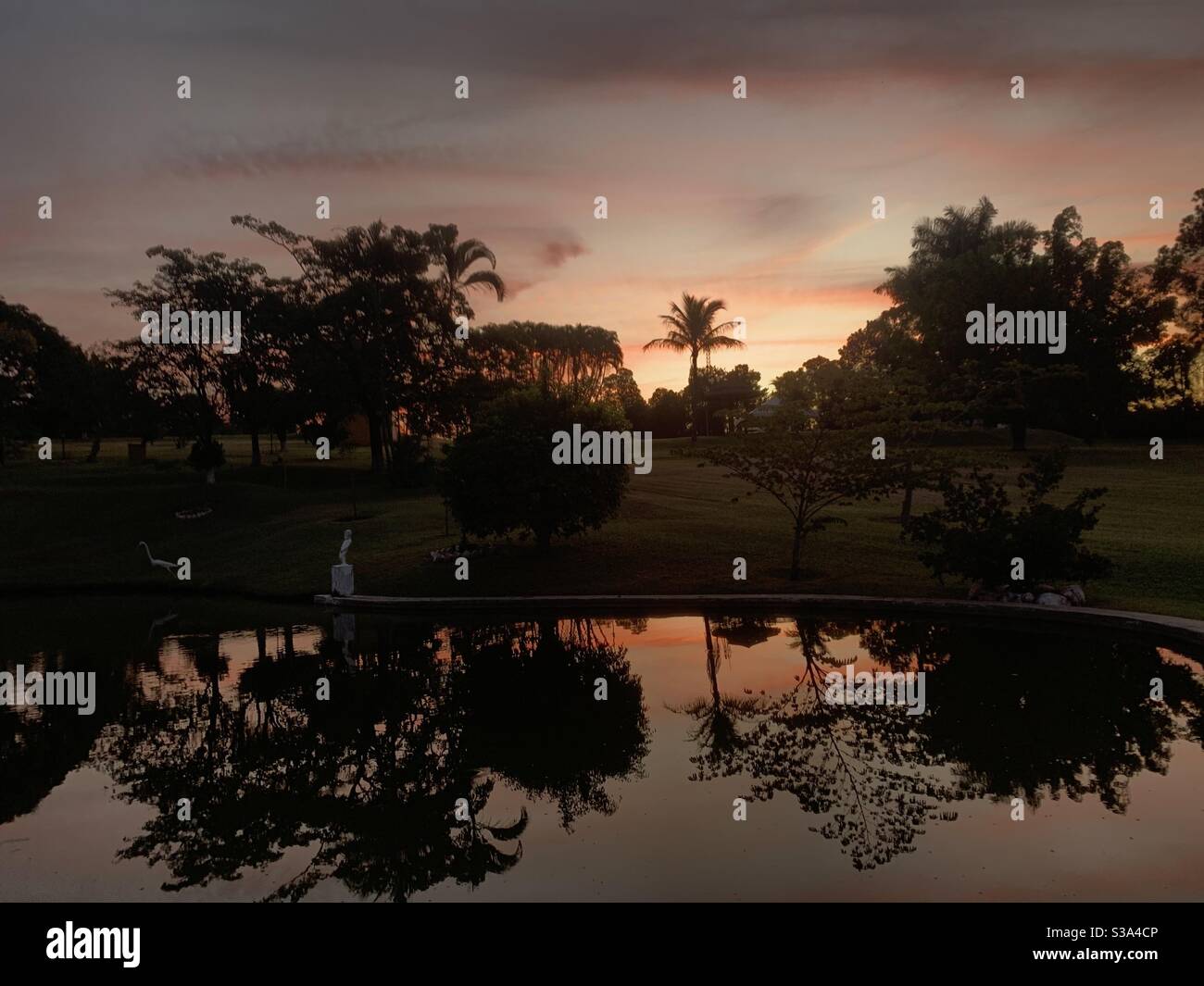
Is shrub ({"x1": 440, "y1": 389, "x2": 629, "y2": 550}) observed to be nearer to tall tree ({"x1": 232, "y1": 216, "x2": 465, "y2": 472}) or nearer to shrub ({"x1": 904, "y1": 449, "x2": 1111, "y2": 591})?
shrub ({"x1": 904, "y1": 449, "x2": 1111, "y2": 591})

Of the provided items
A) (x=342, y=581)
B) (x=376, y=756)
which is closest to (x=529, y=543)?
(x=342, y=581)

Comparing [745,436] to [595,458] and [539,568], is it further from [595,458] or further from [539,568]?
[539,568]

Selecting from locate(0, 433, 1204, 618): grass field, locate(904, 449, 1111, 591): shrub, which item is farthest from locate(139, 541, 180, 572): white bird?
locate(904, 449, 1111, 591): shrub

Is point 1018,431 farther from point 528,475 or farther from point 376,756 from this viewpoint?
point 376,756

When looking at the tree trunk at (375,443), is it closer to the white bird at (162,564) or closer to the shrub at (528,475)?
the white bird at (162,564)

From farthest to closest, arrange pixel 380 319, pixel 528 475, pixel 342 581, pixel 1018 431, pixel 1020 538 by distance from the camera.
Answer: pixel 1018 431 → pixel 380 319 → pixel 528 475 → pixel 342 581 → pixel 1020 538

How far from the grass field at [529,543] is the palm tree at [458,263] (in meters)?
12.0

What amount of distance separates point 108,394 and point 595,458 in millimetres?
32308

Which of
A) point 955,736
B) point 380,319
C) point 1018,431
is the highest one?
point 380,319

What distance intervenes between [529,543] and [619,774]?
665 inches

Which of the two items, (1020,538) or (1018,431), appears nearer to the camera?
(1020,538)

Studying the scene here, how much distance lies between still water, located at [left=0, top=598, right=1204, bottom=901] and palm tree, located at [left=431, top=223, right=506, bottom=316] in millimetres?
33091

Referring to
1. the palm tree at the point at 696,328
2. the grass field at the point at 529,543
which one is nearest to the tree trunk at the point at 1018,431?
the grass field at the point at 529,543

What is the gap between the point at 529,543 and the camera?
27.0 meters
